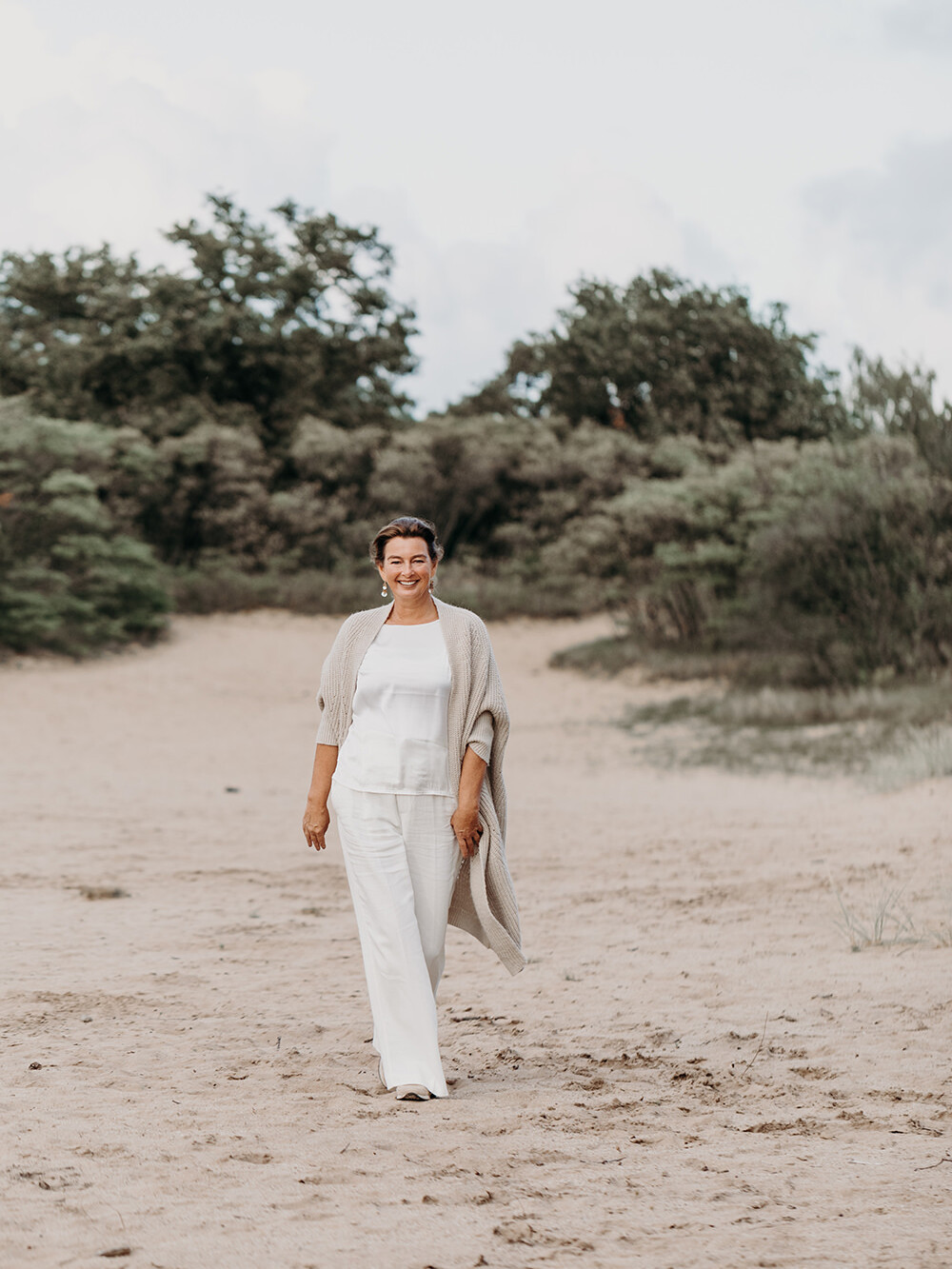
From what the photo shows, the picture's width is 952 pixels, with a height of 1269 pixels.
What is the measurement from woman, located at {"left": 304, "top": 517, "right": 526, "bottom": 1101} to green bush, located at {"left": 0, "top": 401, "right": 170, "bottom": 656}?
17.9m

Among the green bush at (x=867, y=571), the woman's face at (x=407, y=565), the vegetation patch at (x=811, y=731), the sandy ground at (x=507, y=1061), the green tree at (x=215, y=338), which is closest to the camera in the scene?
the sandy ground at (x=507, y=1061)

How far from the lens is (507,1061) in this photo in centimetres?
439

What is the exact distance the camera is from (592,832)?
10.4 metres

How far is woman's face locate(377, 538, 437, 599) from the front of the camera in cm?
397

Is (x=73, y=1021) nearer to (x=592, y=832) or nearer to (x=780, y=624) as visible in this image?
(x=592, y=832)

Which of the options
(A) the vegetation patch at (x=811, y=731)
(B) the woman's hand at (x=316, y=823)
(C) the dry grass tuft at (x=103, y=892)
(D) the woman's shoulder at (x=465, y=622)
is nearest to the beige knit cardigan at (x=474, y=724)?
(D) the woman's shoulder at (x=465, y=622)

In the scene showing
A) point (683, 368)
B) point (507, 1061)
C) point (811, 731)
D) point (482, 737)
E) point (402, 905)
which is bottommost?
point (811, 731)

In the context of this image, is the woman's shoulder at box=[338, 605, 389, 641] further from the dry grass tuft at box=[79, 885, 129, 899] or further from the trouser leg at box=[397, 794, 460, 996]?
the dry grass tuft at box=[79, 885, 129, 899]

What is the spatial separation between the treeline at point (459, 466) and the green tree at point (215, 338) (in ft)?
0.28

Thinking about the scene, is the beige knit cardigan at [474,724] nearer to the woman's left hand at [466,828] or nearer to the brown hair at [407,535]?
the woman's left hand at [466,828]

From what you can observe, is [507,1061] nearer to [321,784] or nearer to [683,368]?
[321,784]

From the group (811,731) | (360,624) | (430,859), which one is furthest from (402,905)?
(811,731)

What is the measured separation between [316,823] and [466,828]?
532 millimetres

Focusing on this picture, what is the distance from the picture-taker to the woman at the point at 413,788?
3873mm
